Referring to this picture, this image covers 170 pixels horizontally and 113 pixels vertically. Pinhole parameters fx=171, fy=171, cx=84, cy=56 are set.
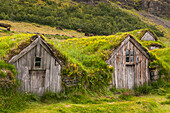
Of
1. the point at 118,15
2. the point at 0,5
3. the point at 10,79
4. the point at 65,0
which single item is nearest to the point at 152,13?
the point at 118,15

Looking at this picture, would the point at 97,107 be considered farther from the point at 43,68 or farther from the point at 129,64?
the point at 129,64

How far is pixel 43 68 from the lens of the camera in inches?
388

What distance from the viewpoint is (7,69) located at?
8523 millimetres

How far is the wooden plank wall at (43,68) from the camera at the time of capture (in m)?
9.26

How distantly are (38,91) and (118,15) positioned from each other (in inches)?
3571

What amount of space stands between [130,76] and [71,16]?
7141cm

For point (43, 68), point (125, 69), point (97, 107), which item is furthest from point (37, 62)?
point (125, 69)

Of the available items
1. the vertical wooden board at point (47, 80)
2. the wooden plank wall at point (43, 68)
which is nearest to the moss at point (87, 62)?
the wooden plank wall at point (43, 68)

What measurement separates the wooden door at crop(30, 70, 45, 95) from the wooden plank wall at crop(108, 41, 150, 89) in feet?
16.1

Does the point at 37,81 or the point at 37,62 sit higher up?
the point at 37,62

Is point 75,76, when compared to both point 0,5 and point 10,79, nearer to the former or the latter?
point 10,79

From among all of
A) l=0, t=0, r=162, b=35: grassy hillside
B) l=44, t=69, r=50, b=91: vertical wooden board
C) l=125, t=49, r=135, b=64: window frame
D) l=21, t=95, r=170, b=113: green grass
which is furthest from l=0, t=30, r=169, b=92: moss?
l=0, t=0, r=162, b=35: grassy hillside

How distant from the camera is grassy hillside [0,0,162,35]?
6294cm

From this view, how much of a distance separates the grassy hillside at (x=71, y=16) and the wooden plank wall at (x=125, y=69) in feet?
176
